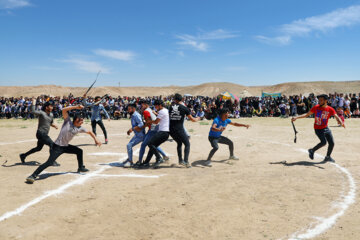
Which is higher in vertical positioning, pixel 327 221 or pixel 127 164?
pixel 127 164

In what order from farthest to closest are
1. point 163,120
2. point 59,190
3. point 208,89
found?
point 208,89, point 163,120, point 59,190

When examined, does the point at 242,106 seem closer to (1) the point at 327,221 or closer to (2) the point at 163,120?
(2) the point at 163,120

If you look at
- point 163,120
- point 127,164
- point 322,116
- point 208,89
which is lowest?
point 127,164

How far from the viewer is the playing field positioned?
4.57 m

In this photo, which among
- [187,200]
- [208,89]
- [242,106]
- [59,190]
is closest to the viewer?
[187,200]

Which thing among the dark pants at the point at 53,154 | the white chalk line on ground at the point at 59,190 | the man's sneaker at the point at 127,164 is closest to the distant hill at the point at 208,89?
the man's sneaker at the point at 127,164

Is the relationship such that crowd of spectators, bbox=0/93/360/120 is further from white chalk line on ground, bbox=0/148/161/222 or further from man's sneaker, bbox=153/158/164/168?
white chalk line on ground, bbox=0/148/161/222

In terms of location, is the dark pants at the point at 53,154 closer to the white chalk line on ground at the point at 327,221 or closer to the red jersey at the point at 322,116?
the white chalk line on ground at the point at 327,221

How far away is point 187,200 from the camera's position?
5.88 m

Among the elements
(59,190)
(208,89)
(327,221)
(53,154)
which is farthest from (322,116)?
(208,89)

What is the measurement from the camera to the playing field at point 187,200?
4.57 metres

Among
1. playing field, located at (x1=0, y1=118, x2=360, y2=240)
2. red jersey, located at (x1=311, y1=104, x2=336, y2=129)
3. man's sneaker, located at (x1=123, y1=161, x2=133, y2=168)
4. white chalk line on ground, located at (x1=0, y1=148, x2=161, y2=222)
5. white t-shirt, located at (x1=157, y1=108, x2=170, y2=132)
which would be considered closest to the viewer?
playing field, located at (x1=0, y1=118, x2=360, y2=240)

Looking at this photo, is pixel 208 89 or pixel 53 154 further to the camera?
pixel 208 89

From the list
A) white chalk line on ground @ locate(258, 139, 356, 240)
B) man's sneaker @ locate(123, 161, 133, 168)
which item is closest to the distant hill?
man's sneaker @ locate(123, 161, 133, 168)
